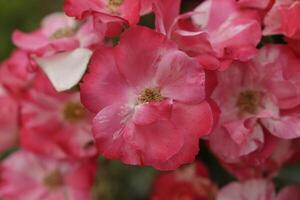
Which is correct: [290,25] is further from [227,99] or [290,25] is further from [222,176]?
[222,176]

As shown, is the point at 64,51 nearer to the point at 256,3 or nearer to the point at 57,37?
the point at 57,37

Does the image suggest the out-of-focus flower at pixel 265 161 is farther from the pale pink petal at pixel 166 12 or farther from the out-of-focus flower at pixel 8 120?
the out-of-focus flower at pixel 8 120

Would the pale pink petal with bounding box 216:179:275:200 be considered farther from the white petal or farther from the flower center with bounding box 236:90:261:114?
the white petal

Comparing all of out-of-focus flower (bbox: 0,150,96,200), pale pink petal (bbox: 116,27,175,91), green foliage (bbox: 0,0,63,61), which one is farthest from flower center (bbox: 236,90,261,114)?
green foliage (bbox: 0,0,63,61)

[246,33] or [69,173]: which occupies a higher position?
[246,33]

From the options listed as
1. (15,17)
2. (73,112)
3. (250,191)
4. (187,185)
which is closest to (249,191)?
(250,191)

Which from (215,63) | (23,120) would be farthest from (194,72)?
(23,120)
